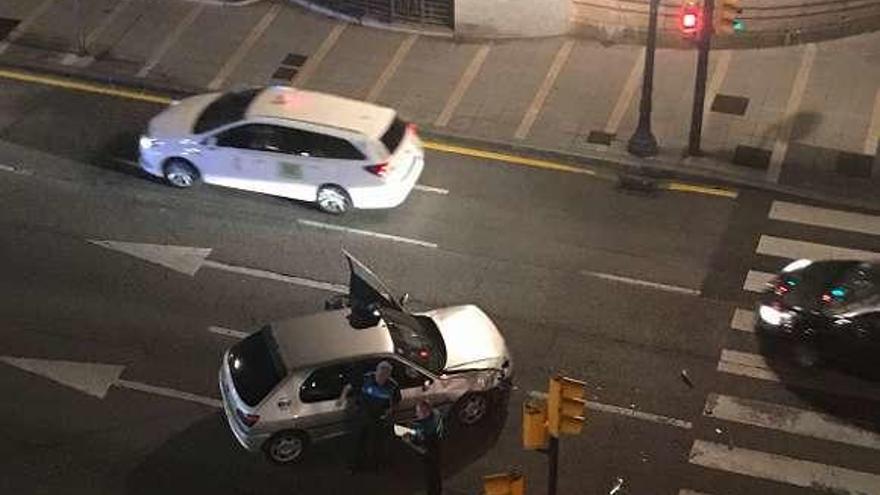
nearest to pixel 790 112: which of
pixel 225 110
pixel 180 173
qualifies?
pixel 225 110

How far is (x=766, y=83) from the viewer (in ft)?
81.4

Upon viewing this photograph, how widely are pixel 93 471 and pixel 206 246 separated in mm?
5029

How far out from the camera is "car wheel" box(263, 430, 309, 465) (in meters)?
16.6

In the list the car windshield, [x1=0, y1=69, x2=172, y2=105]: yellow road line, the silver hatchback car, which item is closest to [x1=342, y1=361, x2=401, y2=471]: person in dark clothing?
the silver hatchback car

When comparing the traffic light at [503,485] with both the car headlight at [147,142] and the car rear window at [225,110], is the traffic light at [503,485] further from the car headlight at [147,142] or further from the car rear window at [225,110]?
the car headlight at [147,142]

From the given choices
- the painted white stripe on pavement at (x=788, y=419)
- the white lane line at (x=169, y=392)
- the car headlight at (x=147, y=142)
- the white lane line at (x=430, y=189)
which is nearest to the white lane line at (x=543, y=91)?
the white lane line at (x=430, y=189)

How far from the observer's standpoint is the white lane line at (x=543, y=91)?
23953mm

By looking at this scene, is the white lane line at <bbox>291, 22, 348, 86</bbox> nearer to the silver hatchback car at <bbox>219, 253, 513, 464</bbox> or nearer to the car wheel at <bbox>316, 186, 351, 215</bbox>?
the car wheel at <bbox>316, 186, 351, 215</bbox>

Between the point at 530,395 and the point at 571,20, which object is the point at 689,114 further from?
the point at 530,395

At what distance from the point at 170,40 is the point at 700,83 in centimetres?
1130

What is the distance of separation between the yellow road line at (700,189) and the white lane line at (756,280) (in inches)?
90.4

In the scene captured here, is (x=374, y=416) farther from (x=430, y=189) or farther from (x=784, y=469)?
(x=430, y=189)

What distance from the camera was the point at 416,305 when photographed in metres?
19.7

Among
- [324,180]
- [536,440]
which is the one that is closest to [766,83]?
[324,180]
